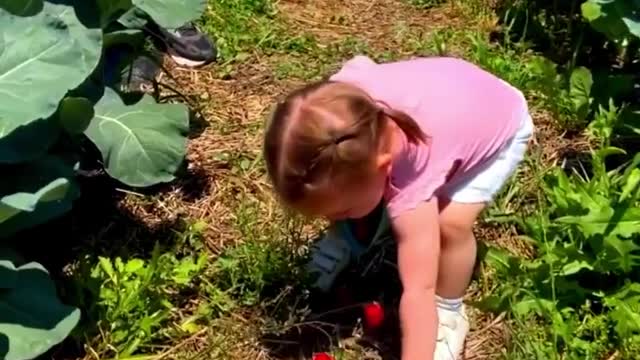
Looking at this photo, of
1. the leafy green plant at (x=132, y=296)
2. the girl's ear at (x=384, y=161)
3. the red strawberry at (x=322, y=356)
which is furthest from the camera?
the leafy green plant at (x=132, y=296)

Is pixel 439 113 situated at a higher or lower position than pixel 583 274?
higher

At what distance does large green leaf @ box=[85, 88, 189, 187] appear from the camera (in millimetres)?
3279

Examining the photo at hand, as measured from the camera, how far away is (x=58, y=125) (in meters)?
3.12

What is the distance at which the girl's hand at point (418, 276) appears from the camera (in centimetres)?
276

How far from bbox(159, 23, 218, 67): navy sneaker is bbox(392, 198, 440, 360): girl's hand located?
1534 mm

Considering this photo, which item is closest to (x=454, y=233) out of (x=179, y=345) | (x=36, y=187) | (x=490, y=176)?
(x=490, y=176)

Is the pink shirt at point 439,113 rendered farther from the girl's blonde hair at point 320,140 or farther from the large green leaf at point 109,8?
the large green leaf at point 109,8

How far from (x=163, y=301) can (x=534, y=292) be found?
2.89 feet

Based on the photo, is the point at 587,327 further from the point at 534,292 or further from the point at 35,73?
the point at 35,73

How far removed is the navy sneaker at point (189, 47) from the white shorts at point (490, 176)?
1382 millimetres

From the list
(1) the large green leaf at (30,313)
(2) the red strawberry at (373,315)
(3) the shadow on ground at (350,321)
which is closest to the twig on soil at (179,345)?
(3) the shadow on ground at (350,321)

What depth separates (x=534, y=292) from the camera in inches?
124

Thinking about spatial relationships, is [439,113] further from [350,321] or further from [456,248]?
[350,321]

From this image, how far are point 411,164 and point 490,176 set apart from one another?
0.29 m
